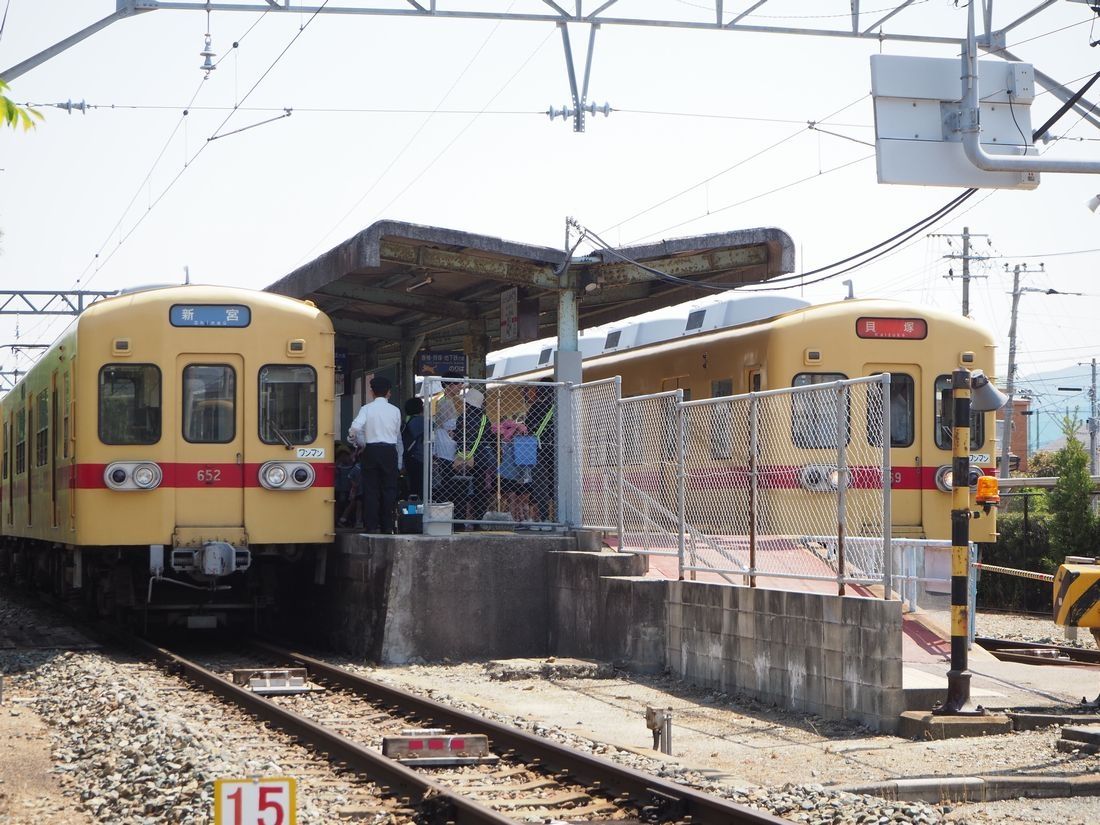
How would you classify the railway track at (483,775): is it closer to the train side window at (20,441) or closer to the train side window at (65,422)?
the train side window at (65,422)

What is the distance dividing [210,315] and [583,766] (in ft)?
26.6

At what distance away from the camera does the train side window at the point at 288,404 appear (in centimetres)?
1466

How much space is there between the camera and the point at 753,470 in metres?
11.3

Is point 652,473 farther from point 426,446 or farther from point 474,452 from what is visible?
point 474,452

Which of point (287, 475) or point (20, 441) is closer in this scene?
point (287, 475)

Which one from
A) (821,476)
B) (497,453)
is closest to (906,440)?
(497,453)

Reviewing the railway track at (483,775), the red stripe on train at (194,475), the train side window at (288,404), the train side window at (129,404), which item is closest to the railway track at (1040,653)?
the railway track at (483,775)

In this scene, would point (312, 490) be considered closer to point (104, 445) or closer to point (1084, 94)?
point (104, 445)

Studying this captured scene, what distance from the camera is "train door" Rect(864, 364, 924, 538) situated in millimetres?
16522

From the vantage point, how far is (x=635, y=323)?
21859 millimetres

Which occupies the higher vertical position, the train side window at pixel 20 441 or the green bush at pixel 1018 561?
the train side window at pixel 20 441

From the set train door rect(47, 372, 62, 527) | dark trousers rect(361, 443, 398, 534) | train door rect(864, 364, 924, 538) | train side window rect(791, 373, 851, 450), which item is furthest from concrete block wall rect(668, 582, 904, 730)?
train door rect(47, 372, 62, 527)

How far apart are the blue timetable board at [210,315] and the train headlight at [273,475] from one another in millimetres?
1424

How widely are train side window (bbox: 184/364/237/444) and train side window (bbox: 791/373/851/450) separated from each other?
607cm
